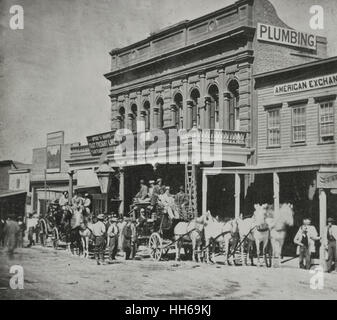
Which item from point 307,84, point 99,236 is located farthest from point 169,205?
point 307,84

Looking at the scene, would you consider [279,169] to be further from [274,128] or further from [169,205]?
[274,128]

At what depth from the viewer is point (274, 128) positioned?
22016 millimetres

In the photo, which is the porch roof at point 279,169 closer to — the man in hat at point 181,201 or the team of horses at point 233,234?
the team of horses at point 233,234

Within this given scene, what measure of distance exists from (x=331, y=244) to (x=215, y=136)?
329 inches

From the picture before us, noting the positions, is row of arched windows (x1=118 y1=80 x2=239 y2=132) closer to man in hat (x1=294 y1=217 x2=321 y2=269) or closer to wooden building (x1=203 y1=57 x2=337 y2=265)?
wooden building (x1=203 y1=57 x2=337 y2=265)

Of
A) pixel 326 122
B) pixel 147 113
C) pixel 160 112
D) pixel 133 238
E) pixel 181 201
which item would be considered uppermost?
pixel 147 113

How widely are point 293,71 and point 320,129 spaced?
2520 mm

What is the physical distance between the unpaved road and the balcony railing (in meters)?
6.30

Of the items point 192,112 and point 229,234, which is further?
point 192,112

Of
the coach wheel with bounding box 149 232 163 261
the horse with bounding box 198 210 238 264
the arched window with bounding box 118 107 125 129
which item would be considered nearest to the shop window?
the arched window with bounding box 118 107 125 129

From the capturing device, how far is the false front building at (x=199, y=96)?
22.5m

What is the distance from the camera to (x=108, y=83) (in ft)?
101

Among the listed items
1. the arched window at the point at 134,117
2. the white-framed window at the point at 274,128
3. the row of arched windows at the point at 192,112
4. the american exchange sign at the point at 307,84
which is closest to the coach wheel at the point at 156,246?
the white-framed window at the point at 274,128
